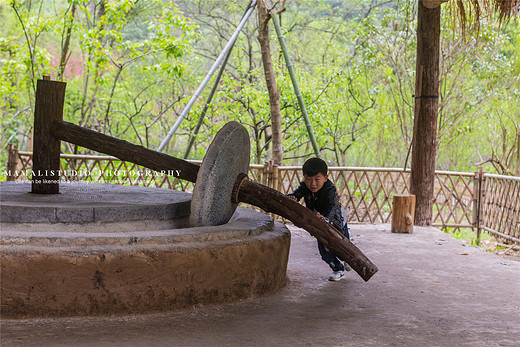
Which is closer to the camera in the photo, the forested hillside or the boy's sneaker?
the boy's sneaker

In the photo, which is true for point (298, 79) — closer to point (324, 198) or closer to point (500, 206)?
point (500, 206)

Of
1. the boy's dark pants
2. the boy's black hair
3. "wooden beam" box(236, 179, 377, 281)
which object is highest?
the boy's black hair

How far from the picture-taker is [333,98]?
39.8 ft

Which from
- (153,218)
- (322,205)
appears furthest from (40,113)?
(322,205)

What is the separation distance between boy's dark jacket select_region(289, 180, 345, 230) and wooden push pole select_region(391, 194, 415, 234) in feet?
9.02

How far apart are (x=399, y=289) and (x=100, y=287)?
2.15m

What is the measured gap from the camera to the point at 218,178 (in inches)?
141

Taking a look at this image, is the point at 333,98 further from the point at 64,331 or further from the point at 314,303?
the point at 64,331

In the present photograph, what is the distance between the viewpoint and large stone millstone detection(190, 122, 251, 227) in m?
3.57

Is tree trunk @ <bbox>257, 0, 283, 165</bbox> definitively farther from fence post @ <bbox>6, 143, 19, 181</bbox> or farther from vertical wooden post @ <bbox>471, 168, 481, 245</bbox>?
fence post @ <bbox>6, 143, 19, 181</bbox>

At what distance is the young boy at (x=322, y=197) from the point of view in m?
3.92

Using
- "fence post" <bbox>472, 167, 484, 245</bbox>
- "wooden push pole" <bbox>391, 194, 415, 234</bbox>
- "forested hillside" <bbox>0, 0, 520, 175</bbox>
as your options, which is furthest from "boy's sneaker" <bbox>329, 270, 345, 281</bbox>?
"forested hillside" <bbox>0, 0, 520, 175</bbox>

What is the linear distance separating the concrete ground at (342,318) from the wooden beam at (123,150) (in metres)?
1.08

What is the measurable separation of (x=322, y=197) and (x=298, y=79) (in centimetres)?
759
